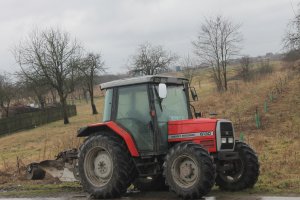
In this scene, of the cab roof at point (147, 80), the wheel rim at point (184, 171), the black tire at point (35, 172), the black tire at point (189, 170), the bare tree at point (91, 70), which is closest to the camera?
the black tire at point (189, 170)

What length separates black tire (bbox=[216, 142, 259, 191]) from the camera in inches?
361

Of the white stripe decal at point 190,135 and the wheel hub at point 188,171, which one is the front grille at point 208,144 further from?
the wheel hub at point 188,171

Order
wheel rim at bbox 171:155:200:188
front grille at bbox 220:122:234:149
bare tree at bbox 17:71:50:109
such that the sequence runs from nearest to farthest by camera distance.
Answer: wheel rim at bbox 171:155:200:188 < front grille at bbox 220:122:234:149 < bare tree at bbox 17:71:50:109

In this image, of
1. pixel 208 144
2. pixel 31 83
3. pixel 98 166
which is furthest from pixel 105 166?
pixel 31 83

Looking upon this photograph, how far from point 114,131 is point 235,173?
8.40 ft

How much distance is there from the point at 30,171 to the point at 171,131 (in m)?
4.76

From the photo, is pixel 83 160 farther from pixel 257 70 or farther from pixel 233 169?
pixel 257 70

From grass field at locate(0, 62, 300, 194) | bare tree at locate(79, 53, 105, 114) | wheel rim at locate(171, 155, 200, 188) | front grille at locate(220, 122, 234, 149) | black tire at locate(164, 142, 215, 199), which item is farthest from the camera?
bare tree at locate(79, 53, 105, 114)

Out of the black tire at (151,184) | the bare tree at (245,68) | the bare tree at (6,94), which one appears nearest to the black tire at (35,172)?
the black tire at (151,184)

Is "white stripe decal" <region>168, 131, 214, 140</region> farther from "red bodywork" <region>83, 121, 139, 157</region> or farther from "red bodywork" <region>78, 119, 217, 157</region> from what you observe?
"red bodywork" <region>83, 121, 139, 157</region>

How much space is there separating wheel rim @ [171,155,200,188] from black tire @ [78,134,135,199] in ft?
3.70

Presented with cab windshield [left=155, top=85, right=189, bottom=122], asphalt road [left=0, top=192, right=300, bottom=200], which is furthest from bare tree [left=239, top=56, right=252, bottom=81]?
asphalt road [left=0, top=192, right=300, bottom=200]

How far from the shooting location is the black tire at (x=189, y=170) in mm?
8102

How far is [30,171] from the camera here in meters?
12.2
